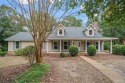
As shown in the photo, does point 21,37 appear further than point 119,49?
Yes

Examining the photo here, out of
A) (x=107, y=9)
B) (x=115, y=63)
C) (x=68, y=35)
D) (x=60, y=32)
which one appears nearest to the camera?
(x=107, y=9)

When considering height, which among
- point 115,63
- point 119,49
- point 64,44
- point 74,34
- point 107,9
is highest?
point 107,9

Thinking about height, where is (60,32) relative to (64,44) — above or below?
above

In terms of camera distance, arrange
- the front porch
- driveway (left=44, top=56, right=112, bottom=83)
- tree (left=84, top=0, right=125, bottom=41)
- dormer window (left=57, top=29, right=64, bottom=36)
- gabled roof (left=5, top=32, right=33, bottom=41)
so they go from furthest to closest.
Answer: gabled roof (left=5, top=32, right=33, bottom=41) → the front porch → dormer window (left=57, top=29, right=64, bottom=36) → driveway (left=44, top=56, right=112, bottom=83) → tree (left=84, top=0, right=125, bottom=41)

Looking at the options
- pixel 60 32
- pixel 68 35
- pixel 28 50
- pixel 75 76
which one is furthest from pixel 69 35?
pixel 75 76

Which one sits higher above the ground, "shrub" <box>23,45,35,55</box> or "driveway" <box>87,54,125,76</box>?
"shrub" <box>23,45,35,55</box>

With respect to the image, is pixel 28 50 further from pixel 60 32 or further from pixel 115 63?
pixel 60 32

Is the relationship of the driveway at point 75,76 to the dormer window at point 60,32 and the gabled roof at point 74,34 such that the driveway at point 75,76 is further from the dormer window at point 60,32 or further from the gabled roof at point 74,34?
the dormer window at point 60,32

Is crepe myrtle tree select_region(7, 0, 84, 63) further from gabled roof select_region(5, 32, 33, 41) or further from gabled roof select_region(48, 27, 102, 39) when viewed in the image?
gabled roof select_region(5, 32, 33, 41)

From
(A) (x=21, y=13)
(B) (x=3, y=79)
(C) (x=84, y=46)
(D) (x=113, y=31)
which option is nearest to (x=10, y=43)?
(C) (x=84, y=46)

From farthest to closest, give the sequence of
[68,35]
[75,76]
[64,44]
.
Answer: [64,44] < [68,35] < [75,76]

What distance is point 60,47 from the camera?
990 inches

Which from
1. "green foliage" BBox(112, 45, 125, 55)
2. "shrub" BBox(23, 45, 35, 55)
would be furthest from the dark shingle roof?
"shrub" BBox(23, 45, 35, 55)

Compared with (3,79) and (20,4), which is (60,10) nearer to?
(20,4)
